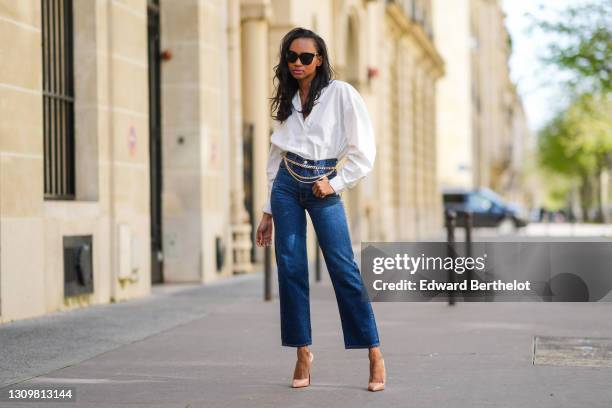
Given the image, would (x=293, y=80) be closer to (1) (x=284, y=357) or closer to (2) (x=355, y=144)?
(2) (x=355, y=144)

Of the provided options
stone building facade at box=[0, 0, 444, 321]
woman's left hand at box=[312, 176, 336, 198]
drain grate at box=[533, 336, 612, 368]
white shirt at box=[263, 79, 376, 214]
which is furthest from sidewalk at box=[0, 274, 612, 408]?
white shirt at box=[263, 79, 376, 214]

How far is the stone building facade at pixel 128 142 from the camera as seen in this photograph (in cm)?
899

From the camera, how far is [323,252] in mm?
5441

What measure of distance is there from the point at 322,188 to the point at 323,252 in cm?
34

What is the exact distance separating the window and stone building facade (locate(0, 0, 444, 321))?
17 mm

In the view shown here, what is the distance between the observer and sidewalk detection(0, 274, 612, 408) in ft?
17.4

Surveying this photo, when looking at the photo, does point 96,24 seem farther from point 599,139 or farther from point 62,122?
point 599,139

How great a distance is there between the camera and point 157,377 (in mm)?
5988

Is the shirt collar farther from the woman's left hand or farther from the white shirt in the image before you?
the woman's left hand

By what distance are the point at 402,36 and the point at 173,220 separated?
22.3m

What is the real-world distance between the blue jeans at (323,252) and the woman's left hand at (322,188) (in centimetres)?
7

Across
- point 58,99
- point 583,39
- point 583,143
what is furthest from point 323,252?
point 583,143

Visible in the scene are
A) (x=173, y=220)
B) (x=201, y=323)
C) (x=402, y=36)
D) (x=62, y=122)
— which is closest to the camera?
(x=201, y=323)

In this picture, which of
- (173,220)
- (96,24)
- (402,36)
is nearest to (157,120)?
(173,220)
